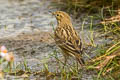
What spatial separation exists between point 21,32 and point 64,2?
2.20 metres

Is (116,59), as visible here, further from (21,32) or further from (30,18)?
(30,18)

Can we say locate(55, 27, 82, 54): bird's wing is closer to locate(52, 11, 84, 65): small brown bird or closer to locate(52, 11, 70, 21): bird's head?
locate(52, 11, 84, 65): small brown bird

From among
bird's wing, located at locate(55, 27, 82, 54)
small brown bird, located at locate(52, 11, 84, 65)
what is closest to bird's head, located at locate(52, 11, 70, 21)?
small brown bird, located at locate(52, 11, 84, 65)

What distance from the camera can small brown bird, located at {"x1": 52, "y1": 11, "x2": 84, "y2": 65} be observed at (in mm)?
6957

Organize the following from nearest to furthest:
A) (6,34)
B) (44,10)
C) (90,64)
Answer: (90,64) → (6,34) → (44,10)

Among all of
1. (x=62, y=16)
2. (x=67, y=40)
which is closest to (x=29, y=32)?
(x=62, y=16)

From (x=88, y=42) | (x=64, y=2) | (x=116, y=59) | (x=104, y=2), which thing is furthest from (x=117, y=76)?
(x=64, y=2)

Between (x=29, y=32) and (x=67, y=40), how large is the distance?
268 cm

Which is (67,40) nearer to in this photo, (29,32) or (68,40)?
(68,40)

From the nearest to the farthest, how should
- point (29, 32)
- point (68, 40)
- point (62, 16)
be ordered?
1. point (68, 40)
2. point (62, 16)
3. point (29, 32)

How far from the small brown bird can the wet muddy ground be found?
33 centimetres

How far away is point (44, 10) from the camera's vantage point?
456 inches

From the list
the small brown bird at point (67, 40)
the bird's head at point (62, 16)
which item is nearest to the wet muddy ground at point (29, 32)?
the small brown bird at point (67, 40)

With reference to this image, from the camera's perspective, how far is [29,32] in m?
9.86
